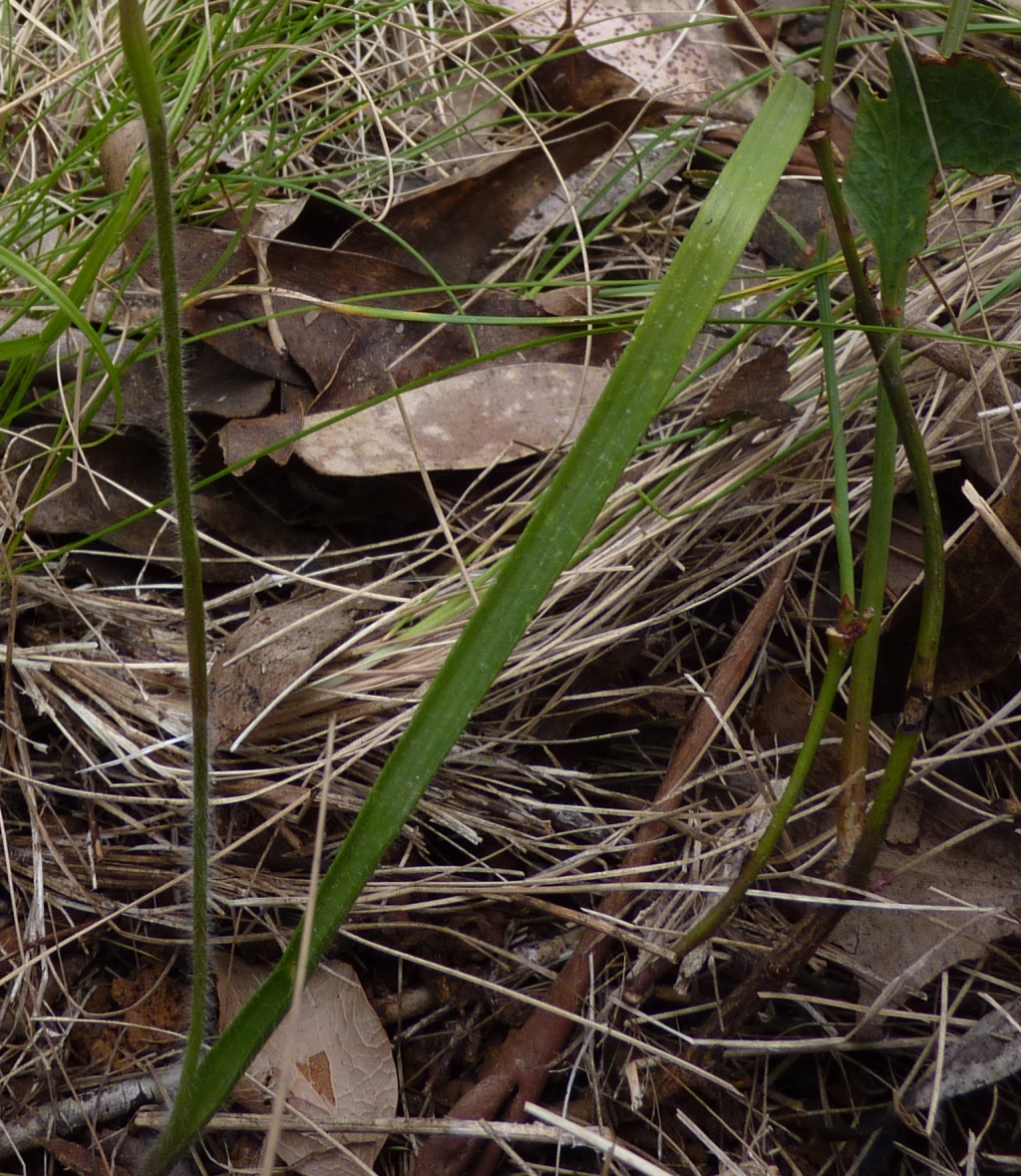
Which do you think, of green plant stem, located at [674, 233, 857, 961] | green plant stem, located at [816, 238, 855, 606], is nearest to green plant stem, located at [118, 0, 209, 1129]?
green plant stem, located at [674, 233, 857, 961]

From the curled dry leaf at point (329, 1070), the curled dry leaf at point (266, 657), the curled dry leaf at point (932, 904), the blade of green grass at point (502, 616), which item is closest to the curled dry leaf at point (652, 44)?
the blade of green grass at point (502, 616)

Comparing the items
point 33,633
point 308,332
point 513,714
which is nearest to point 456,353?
point 308,332

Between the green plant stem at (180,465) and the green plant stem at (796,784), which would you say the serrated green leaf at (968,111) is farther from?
the green plant stem at (180,465)

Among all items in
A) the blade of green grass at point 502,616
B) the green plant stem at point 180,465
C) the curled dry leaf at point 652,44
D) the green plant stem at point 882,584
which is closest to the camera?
the green plant stem at point 180,465

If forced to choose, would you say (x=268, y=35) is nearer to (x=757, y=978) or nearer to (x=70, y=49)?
(x=70, y=49)

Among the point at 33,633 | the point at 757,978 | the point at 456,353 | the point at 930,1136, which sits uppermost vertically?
the point at 456,353

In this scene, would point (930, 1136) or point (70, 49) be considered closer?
point (930, 1136)

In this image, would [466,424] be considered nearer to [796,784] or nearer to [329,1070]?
[796,784]

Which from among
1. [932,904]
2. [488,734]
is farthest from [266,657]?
[932,904]
